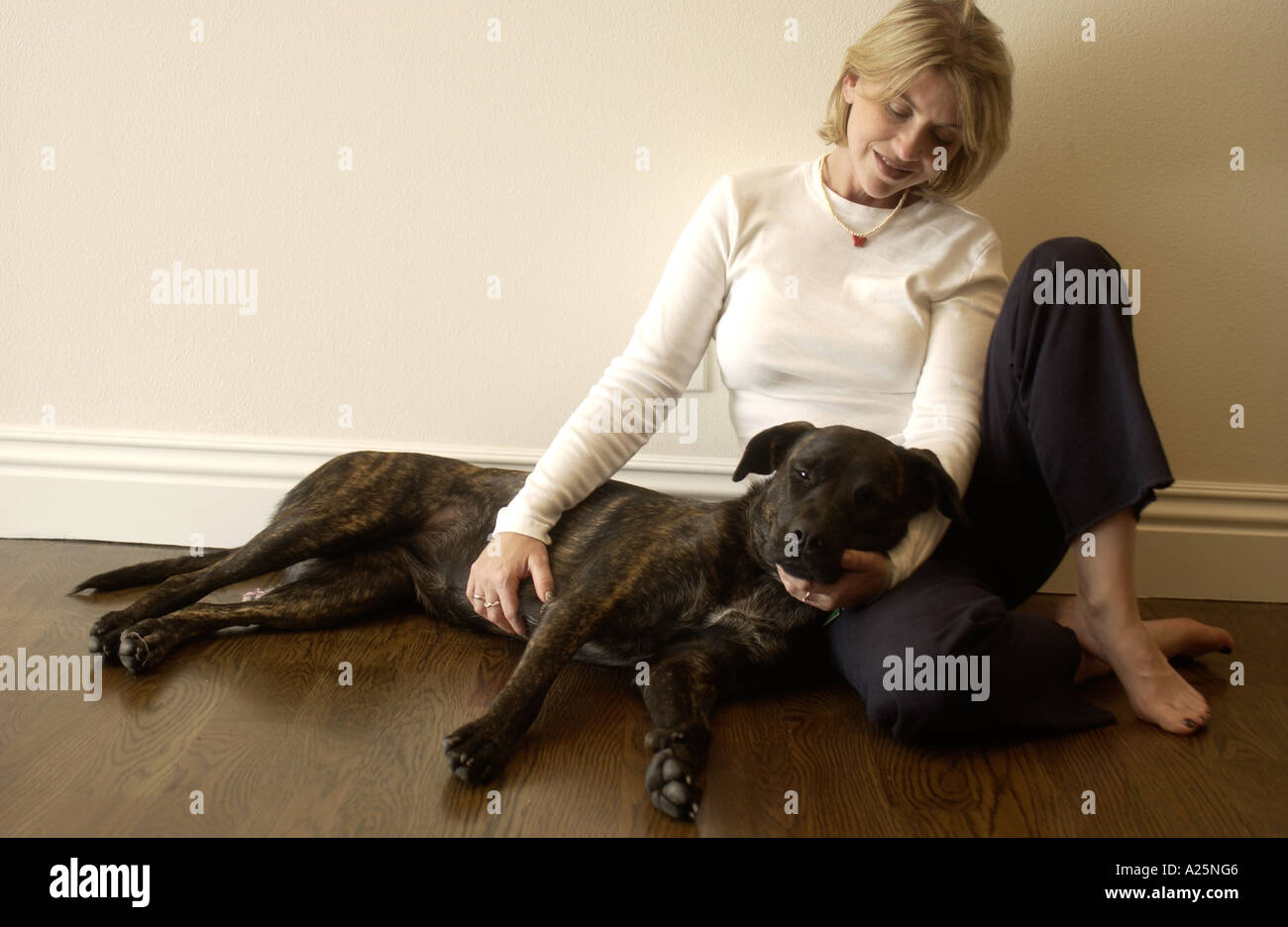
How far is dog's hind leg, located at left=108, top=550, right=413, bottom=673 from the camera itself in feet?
8.07

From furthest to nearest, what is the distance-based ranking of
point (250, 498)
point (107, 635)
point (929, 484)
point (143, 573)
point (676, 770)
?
Result: point (250, 498), point (143, 573), point (107, 635), point (929, 484), point (676, 770)

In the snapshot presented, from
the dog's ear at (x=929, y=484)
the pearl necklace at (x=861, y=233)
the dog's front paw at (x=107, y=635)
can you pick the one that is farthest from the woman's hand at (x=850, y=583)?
the dog's front paw at (x=107, y=635)

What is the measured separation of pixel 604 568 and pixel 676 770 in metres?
0.59

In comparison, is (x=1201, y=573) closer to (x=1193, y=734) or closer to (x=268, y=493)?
(x=1193, y=734)

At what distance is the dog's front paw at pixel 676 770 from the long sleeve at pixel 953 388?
0.58 metres

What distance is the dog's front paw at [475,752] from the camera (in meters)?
1.94

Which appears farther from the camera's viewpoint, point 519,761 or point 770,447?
point 770,447

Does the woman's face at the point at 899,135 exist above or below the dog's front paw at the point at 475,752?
above

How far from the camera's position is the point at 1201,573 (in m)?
3.17

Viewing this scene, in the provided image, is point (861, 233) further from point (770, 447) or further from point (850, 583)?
point (850, 583)

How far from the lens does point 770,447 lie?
2.38 meters

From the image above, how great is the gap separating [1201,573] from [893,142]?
1.74m

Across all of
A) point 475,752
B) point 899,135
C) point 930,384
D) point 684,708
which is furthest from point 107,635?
point 899,135

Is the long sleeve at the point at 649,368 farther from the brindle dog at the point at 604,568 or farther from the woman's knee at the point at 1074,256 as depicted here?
the woman's knee at the point at 1074,256
